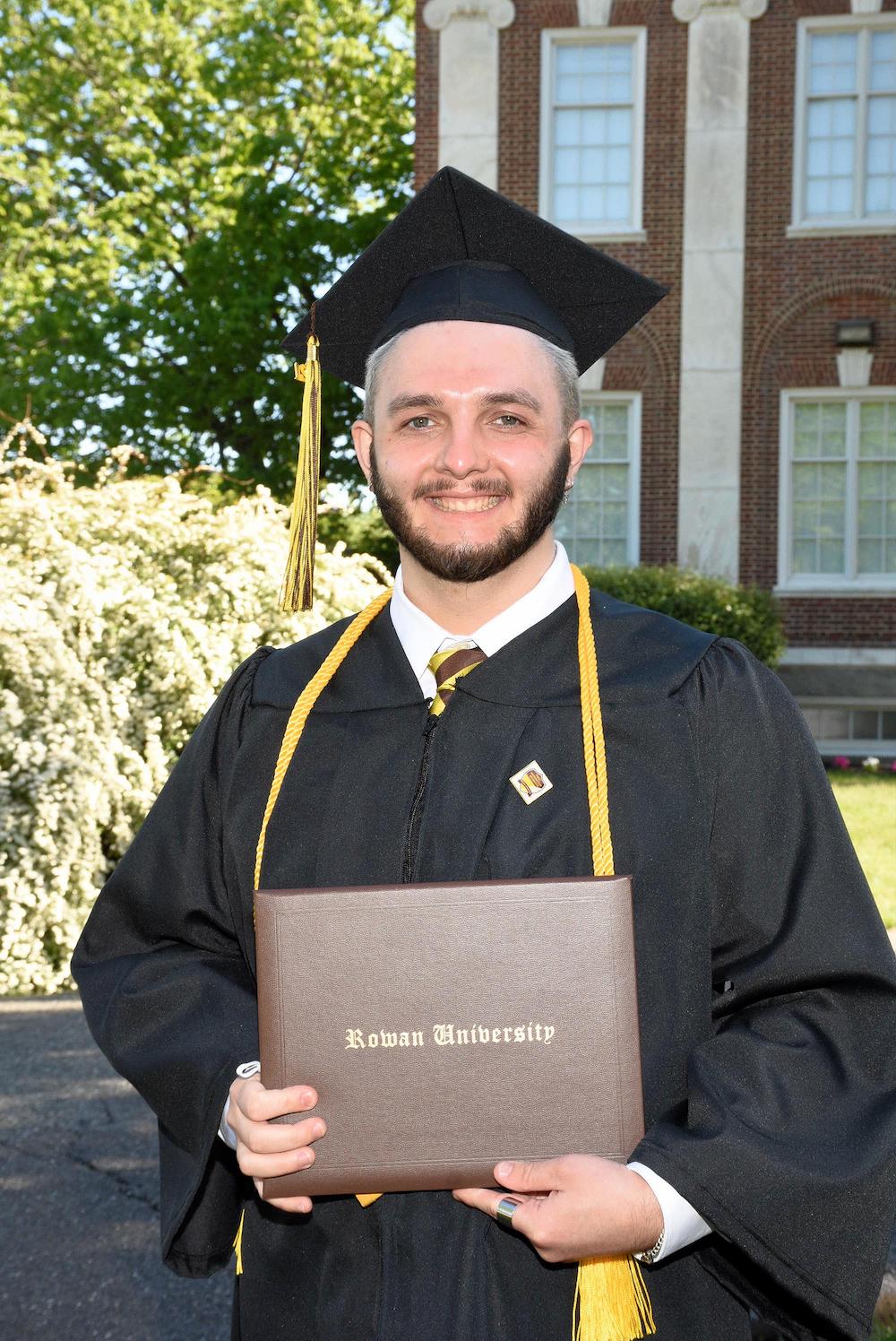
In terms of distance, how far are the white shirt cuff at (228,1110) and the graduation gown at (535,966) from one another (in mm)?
22

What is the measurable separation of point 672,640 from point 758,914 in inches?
18.3

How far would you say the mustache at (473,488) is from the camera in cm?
205

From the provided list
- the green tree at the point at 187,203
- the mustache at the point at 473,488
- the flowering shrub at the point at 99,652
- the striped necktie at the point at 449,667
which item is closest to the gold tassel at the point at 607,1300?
the striped necktie at the point at 449,667

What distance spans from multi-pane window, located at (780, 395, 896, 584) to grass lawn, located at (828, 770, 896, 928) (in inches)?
110

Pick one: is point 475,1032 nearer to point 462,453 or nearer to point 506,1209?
point 506,1209

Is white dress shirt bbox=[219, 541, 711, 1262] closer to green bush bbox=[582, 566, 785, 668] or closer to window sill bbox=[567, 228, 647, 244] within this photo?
green bush bbox=[582, 566, 785, 668]

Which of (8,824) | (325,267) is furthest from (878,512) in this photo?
(8,824)

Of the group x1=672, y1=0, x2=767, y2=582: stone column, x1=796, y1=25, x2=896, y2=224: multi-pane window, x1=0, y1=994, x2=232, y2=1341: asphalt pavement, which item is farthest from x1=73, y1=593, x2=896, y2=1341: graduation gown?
x1=796, y1=25, x2=896, y2=224: multi-pane window

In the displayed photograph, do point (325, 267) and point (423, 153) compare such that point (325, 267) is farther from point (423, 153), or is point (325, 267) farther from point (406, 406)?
point (406, 406)

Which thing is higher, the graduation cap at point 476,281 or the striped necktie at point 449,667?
the graduation cap at point 476,281

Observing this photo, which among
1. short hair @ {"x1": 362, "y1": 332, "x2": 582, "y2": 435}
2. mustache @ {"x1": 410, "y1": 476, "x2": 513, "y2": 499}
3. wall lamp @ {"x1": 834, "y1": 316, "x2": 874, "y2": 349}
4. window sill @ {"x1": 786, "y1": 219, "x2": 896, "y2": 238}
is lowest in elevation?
mustache @ {"x1": 410, "y1": 476, "x2": 513, "y2": 499}

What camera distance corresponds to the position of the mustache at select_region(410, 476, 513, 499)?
2.05 metres

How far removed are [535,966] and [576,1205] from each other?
28cm

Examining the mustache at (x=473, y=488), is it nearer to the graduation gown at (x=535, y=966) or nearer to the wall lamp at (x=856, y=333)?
the graduation gown at (x=535, y=966)
